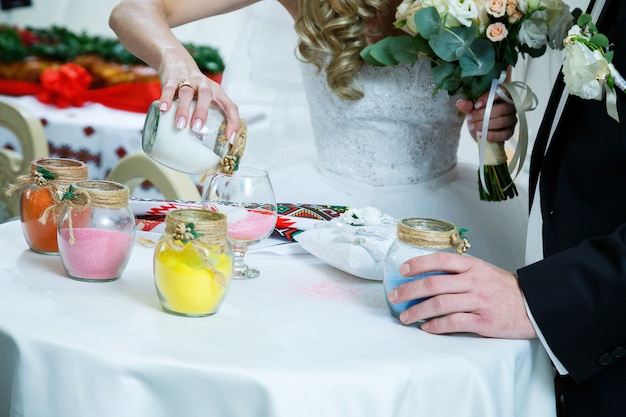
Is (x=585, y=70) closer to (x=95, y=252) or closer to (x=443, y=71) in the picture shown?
(x=443, y=71)

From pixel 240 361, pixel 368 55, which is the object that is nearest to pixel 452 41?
pixel 368 55

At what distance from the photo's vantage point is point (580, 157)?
1.33m

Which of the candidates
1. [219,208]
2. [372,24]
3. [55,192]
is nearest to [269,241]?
[219,208]

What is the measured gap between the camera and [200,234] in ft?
3.45

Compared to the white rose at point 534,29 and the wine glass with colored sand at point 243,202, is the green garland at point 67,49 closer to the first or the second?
the white rose at point 534,29

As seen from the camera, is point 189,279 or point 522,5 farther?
point 522,5

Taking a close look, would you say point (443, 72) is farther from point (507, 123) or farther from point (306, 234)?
point (306, 234)

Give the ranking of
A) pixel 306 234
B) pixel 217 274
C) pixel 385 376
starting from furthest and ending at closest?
pixel 306 234 → pixel 217 274 → pixel 385 376

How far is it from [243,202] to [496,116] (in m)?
0.75

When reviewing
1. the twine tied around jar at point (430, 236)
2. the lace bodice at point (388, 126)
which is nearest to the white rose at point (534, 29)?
the lace bodice at point (388, 126)

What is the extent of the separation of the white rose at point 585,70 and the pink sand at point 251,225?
51cm

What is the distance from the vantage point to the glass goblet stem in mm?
1302

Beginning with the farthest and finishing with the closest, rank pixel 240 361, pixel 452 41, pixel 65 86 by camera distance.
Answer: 1. pixel 65 86
2. pixel 452 41
3. pixel 240 361

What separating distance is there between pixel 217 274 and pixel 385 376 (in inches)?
10.5
